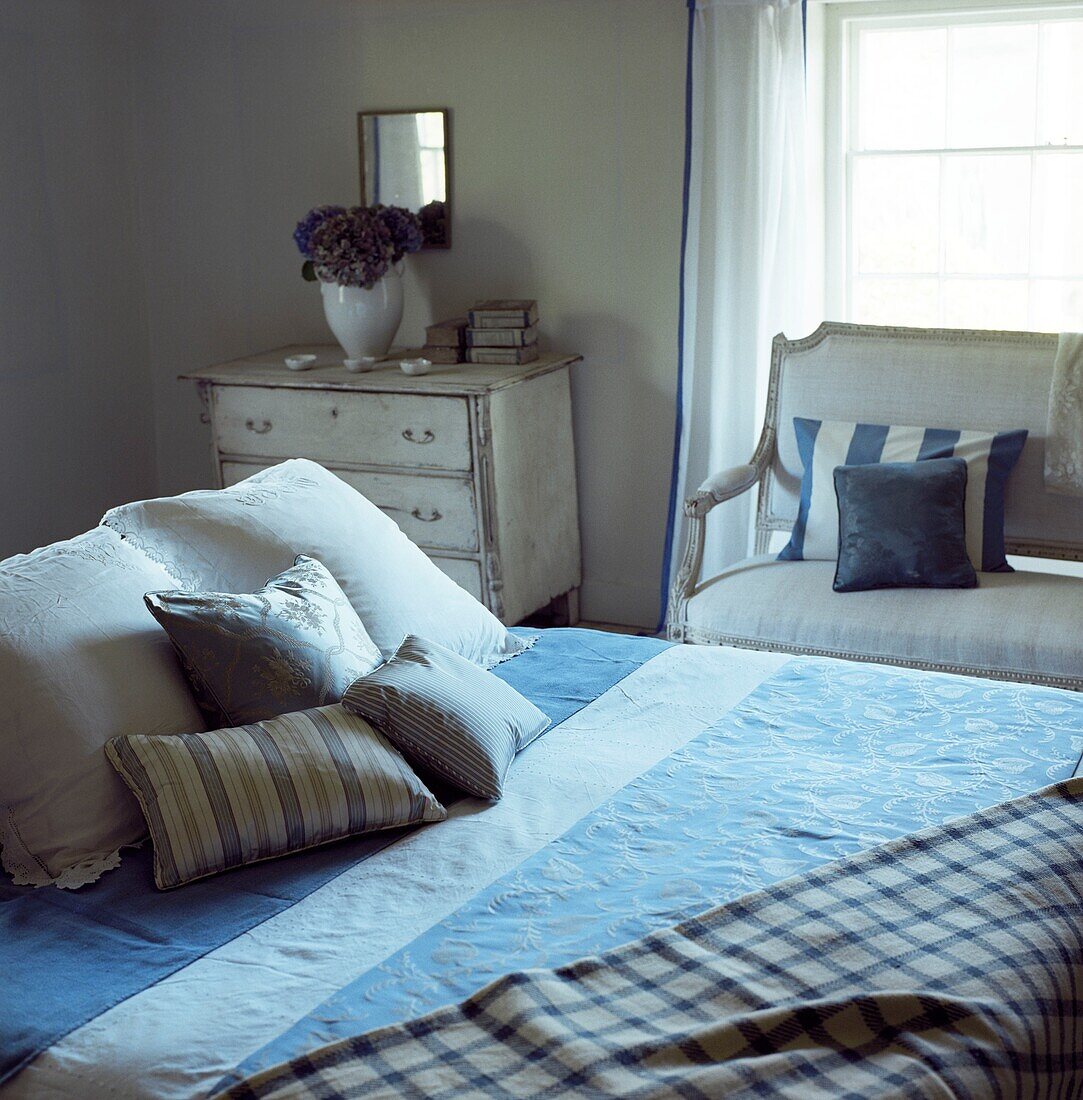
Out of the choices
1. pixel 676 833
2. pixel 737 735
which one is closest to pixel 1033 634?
pixel 737 735

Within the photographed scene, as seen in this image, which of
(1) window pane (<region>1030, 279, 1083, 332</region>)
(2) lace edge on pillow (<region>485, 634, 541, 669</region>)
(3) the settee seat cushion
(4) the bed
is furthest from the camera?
(1) window pane (<region>1030, 279, 1083, 332</region>)

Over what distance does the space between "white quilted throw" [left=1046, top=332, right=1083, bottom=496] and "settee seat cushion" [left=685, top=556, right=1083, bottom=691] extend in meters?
0.23

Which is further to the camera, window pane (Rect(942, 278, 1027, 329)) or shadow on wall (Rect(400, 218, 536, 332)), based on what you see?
shadow on wall (Rect(400, 218, 536, 332))

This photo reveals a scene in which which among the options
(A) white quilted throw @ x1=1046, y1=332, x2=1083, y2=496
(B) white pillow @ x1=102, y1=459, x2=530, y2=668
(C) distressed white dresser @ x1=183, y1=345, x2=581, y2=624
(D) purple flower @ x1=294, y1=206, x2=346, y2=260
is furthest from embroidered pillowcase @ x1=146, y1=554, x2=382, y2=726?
(D) purple flower @ x1=294, y1=206, x2=346, y2=260

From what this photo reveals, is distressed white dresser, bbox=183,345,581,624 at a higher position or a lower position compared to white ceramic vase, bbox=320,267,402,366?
lower

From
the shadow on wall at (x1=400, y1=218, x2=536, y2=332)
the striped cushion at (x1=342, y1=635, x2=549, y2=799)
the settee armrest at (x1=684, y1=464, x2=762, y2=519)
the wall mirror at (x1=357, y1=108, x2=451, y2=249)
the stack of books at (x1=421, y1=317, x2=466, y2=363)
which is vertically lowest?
the striped cushion at (x1=342, y1=635, x2=549, y2=799)

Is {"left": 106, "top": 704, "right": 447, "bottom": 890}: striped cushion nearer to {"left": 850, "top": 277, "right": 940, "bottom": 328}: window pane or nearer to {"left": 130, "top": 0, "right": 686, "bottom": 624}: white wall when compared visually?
{"left": 130, "top": 0, "right": 686, "bottom": 624}: white wall

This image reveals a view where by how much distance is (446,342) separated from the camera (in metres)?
3.85

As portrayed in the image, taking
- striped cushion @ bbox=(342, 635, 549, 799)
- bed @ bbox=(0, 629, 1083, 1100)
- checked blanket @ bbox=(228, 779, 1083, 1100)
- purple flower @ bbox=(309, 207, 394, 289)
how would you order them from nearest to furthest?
checked blanket @ bbox=(228, 779, 1083, 1100) < bed @ bbox=(0, 629, 1083, 1100) < striped cushion @ bbox=(342, 635, 549, 799) < purple flower @ bbox=(309, 207, 394, 289)

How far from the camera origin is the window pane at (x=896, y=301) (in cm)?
371

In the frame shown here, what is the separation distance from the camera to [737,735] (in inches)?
78.5

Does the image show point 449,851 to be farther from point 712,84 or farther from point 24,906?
point 712,84

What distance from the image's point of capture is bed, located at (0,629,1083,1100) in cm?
132

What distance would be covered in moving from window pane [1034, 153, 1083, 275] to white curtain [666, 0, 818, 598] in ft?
2.06
